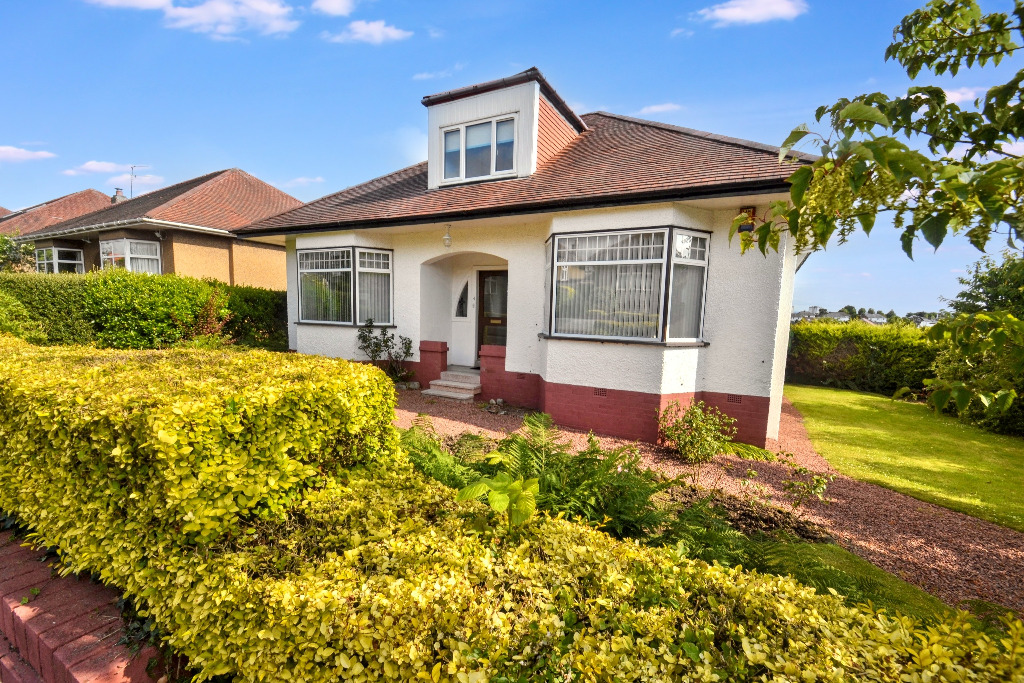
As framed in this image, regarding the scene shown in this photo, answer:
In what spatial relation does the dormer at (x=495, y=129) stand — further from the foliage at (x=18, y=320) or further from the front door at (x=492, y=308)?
the foliage at (x=18, y=320)

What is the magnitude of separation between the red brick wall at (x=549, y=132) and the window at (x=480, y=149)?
0.64m

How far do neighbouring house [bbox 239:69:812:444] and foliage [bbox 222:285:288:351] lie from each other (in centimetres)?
131

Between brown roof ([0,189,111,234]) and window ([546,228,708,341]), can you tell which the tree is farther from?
brown roof ([0,189,111,234])

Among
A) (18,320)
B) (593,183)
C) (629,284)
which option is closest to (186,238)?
(18,320)

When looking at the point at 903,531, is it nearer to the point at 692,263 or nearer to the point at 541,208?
the point at 692,263

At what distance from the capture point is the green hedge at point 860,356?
46.7 feet

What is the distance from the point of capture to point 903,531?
5.01m

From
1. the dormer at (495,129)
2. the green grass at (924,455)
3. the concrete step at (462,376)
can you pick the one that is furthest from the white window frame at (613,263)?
the green grass at (924,455)

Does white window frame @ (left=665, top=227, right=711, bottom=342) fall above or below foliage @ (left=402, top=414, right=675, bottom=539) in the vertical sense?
above

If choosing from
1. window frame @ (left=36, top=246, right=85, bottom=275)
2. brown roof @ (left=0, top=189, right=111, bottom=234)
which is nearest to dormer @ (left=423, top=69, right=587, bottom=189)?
window frame @ (left=36, top=246, right=85, bottom=275)

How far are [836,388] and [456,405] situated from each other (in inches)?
564

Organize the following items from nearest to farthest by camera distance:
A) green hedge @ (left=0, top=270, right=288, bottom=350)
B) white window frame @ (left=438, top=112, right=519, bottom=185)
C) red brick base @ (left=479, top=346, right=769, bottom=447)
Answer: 1. red brick base @ (left=479, top=346, right=769, bottom=447)
2. green hedge @ (left=0, top=270, right=288, bottom=350)
3. white window frame @ (left=438, top=112, right=519, bottom=185)

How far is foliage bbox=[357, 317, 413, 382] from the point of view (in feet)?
36.2

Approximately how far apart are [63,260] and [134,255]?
597cm
